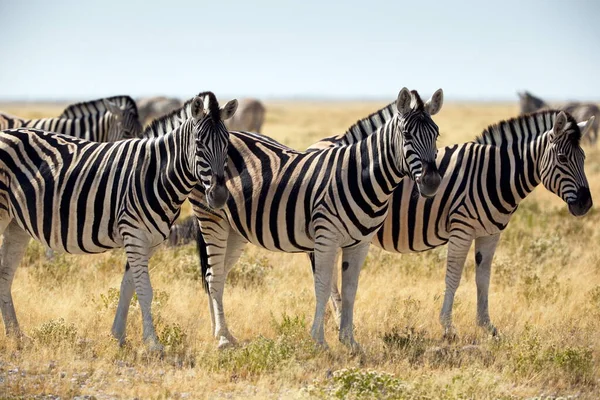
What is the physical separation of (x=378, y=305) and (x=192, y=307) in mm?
2197

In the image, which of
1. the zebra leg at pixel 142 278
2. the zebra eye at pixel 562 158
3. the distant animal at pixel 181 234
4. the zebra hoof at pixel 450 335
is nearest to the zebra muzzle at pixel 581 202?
the zebra eye at pixel 562 158

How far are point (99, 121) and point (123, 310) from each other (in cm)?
738

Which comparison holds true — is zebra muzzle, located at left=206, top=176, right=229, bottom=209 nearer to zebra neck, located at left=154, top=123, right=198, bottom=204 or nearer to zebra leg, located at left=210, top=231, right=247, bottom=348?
zebra neck, located at left=154, top=123, right=198, bottom=204

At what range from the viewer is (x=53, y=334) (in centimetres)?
700

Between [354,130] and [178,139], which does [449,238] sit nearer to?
[354,130]

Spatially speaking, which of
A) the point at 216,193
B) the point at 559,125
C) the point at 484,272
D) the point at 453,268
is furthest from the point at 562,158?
the point at 216,193

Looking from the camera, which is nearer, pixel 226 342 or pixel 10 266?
pixel 226 342

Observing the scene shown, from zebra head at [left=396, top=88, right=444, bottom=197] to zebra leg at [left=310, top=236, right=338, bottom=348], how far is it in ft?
3.30

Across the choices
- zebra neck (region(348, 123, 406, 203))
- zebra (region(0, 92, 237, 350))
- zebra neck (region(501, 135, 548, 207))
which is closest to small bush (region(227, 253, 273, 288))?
zebra (region(0, 92, 237, 350))

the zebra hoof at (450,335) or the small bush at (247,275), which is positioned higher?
the small bush at (247,275)

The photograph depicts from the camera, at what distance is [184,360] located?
6.71 meters

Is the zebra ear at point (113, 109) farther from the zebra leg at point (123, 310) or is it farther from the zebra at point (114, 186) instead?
the zebra leg at point (123, 310)

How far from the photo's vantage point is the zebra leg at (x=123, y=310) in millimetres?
7078

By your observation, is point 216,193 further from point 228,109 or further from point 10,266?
point 10,266
